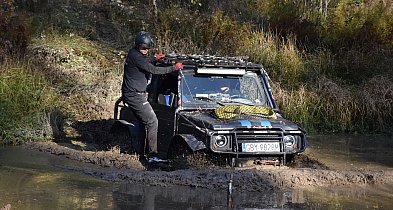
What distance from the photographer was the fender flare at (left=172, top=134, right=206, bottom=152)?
9.80 m

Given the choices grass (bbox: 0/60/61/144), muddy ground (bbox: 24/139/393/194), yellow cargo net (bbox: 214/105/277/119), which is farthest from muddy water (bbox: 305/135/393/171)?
grass (bbox: 0/60/61/144)

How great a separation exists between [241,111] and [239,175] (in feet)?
5.04

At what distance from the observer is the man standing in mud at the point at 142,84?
10.6 meters

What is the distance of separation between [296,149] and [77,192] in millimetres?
3348

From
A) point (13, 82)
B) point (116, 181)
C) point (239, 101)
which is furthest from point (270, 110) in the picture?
point (13, 82)

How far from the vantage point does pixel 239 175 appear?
9188 millimetres

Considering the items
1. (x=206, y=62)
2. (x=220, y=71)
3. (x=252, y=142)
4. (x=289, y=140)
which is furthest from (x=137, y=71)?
(x=289, y=140)

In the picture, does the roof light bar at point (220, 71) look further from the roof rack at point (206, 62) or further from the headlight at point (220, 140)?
the headlight at point (220, 140)

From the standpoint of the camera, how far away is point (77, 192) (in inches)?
347

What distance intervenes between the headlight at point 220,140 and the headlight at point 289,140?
0.91 metres

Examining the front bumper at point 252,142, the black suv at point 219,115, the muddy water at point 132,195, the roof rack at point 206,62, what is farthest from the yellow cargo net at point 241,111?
the muddy water at point 132,195

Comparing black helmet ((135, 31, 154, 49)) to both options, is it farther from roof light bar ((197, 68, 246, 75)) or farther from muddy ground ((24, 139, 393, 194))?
muddy ground ((24, 139, 393, 194))

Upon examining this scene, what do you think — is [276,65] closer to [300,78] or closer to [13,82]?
[300,78]

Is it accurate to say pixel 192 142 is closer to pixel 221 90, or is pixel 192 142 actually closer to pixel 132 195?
pixel 221 90
